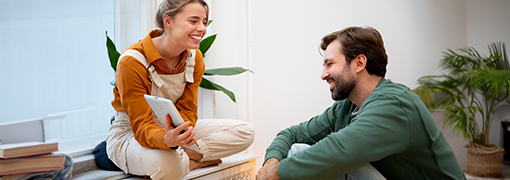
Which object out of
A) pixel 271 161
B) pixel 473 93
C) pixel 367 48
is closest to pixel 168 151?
pixel 271 161

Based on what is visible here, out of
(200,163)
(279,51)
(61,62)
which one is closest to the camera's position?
(200,163)

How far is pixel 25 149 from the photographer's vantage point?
131 cm

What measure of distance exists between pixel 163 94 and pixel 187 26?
0.34 metres

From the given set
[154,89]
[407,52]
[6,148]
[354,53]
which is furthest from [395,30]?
[6,148]

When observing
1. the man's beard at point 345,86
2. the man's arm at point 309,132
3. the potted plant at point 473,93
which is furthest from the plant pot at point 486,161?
the man's beard at point 345,86

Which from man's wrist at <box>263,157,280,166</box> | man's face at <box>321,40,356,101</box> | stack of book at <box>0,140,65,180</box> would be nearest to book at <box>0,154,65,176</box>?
stack of book at <box>0,140,65,180</box>

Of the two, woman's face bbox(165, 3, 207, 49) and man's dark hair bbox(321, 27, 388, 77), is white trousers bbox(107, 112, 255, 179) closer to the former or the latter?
woman's face bbox(165, 3, 207, 49)

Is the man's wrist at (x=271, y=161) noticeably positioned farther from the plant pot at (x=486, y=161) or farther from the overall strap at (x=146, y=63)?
the plant pot at (x=486, y=161)

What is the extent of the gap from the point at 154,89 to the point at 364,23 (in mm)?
2059

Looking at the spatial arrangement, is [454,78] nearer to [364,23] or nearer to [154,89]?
[364,23]

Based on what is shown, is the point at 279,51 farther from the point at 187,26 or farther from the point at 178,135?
the point at 178,135

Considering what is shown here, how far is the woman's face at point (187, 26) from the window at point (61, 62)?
73 cm

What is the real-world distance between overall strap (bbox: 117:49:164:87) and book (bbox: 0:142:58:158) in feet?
1.43

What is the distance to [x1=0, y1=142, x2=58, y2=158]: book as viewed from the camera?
127 cm
